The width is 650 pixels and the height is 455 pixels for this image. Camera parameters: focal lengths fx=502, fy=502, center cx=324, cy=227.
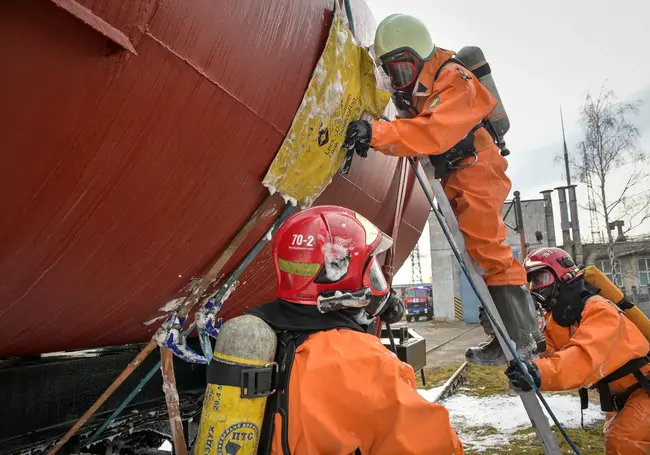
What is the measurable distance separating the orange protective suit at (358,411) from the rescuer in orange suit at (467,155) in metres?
1.55

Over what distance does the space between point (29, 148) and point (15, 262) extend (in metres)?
0.43

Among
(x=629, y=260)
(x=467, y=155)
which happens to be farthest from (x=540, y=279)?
(x=629, y=260)

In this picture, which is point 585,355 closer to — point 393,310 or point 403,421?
point 393,310

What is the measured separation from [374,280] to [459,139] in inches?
47.4

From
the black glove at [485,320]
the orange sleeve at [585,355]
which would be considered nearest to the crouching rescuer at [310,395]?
the orange sleeve at [585,355]

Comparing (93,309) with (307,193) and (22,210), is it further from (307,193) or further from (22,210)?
(307,193)

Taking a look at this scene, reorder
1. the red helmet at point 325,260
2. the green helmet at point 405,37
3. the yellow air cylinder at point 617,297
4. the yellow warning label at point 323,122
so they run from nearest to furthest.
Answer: the red helmet at point 325,260, the yellow warning label at point 323,122, the green helmet at point 405,37, the yellow air cylinder at point 617,297

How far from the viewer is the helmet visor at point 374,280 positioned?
1825 millimetres

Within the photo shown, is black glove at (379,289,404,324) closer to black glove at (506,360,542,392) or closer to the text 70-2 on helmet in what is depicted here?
black glove at (506,360,542,392)

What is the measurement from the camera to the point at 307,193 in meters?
2.40

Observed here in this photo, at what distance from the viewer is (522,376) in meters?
3.05

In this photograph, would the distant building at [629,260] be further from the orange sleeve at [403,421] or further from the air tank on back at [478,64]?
the orange sleeve at [403,421]

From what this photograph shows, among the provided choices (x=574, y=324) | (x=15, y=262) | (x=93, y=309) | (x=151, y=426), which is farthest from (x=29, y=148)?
(x=574, y=324)

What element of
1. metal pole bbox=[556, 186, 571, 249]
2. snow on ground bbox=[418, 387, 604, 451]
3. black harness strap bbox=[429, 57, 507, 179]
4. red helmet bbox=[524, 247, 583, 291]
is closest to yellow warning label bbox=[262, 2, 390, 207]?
black harness strap bbox=[429, 57, 507, 179]
